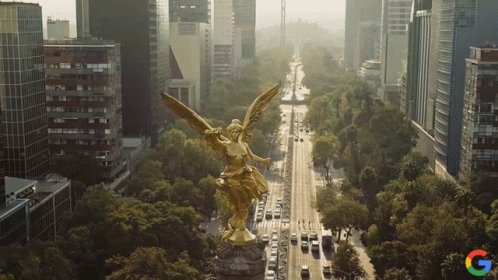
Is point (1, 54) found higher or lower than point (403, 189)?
higher

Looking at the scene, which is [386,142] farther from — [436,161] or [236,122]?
[236,122]

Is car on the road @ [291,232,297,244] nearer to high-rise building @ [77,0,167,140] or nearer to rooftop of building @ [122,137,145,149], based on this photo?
rooftop of building @ [122,137,145,149]

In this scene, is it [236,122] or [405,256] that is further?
[405,256]

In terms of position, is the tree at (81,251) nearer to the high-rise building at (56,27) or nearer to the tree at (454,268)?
the tree at (454,268)

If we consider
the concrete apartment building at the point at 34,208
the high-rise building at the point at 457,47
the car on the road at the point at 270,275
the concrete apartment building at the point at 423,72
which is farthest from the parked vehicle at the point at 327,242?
the concrete apartment building at the point at 423,72

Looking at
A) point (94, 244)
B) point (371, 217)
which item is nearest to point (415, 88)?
point (371, 217)

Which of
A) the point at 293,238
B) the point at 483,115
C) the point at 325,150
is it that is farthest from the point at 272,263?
the point at 325,150
